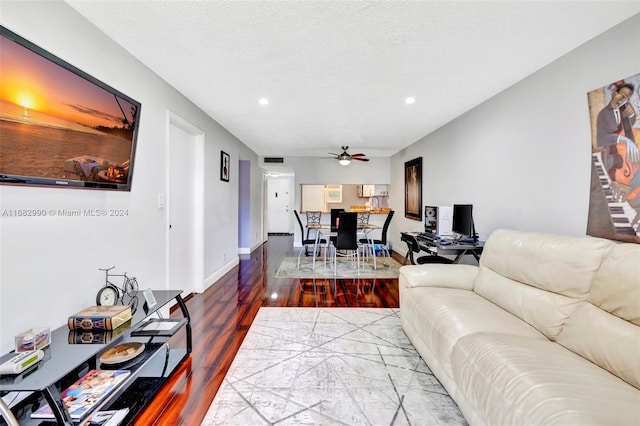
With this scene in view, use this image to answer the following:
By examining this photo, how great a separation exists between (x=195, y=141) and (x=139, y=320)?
2567mm

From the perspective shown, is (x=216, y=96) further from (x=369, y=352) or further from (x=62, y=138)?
(x=369, y=352)

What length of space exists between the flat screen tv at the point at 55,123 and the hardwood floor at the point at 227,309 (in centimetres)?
149

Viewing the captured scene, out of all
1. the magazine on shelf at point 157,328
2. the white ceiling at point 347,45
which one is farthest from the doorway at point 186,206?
the magazine on shelf at point 157,328

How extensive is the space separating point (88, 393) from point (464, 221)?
3.59 meters

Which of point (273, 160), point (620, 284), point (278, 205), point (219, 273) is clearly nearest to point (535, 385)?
point (620, 284)

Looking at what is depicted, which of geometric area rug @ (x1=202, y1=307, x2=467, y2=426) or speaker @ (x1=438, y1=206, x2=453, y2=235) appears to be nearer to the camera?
geometric area rug @ (x1=202, y1=307, x2=467, y2=426)

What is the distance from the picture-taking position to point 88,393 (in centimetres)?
135

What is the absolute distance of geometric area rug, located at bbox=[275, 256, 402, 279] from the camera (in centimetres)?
443

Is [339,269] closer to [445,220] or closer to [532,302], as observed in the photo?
[445,220]

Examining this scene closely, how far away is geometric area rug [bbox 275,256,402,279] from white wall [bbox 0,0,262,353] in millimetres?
2051

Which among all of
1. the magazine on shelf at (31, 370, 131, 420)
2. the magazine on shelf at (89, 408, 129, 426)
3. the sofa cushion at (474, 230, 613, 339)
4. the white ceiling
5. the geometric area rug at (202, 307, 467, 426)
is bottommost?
the geometric area rug at (202, 307, 467, 426)

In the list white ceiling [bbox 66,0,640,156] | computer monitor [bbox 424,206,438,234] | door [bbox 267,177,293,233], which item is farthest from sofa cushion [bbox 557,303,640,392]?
door [bbox 267,177,293,233]

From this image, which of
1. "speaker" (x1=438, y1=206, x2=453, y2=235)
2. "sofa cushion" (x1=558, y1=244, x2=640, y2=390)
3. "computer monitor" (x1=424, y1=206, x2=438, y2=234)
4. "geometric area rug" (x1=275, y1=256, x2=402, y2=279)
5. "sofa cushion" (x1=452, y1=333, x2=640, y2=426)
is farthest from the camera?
"geometric area rug" (x1=275, y1=256, x2=402, y2=279)

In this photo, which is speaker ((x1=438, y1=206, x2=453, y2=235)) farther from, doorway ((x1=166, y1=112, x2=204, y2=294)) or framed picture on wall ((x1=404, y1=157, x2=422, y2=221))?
doorway ((x1=166, y1=112, x2=204, y2=294))
